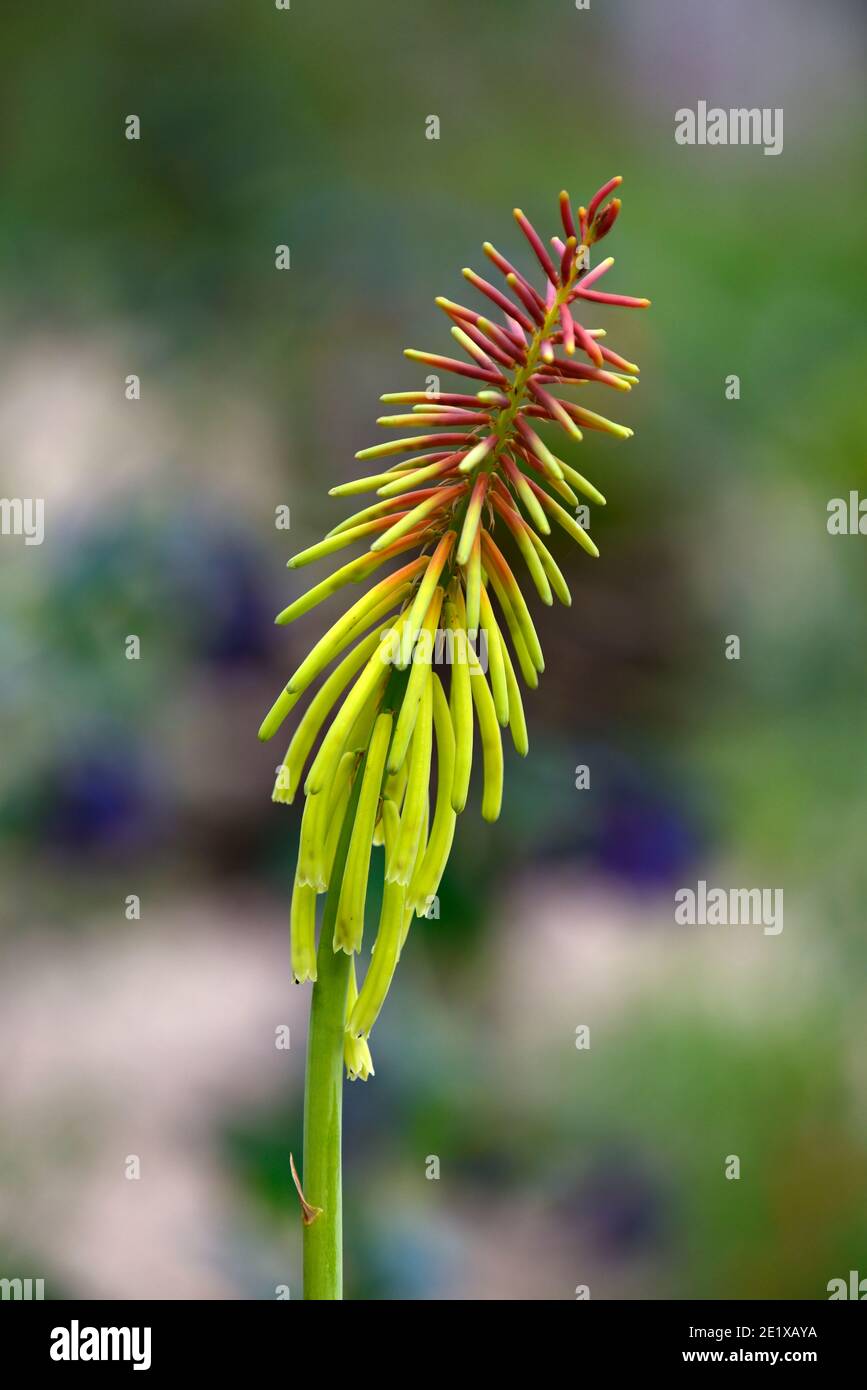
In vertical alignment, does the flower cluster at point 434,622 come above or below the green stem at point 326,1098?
above

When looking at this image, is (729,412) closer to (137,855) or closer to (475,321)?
(137,855)

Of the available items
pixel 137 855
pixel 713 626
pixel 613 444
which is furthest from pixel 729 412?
pixel 137 855

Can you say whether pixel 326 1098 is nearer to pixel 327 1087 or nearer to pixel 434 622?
pixel 327 1087

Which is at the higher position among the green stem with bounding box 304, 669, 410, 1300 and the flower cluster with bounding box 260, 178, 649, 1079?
the flower cluster with bounding box 260, 178, 649, 1079

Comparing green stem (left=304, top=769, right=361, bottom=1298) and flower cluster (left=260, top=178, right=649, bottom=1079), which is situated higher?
flower cluster (left=260, top=178, right=649, bottom=1079)

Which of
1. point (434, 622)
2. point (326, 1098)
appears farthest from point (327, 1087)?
point (434, 622)

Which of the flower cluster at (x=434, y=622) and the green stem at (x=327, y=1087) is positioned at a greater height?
the flower cluster at (x=434, y=622)
